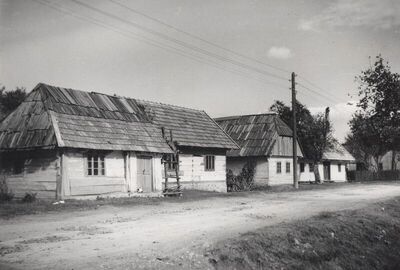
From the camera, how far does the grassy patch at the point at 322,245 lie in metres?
9.09

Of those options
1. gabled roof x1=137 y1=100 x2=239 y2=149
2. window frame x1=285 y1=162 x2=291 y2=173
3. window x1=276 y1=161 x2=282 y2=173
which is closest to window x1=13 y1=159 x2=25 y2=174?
gabled roof x1=137 y1=100 x2=239 y2=149

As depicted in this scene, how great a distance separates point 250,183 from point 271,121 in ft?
23.4

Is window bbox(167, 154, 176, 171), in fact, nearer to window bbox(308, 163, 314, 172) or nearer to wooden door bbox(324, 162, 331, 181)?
window bbox(308, 163, 314, 172)

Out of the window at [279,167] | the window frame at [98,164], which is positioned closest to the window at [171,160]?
the window frame at [98,164]

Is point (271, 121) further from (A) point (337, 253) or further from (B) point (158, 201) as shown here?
(A) point (337, 253)

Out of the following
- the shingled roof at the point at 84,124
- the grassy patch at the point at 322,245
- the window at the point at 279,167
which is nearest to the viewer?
the grassy patch at the point at 322,245

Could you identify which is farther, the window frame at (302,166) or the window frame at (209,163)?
the window frame at (302,166)

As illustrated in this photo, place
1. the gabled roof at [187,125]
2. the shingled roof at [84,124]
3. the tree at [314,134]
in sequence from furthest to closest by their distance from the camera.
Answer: the tree at [314,134] → the gabled roof at [187,125] → the shingled roof at [84,124]

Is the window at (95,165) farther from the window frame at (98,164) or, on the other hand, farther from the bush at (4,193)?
the bush at (4,193)

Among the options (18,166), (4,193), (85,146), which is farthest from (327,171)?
(4,193)

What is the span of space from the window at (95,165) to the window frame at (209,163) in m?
9.46

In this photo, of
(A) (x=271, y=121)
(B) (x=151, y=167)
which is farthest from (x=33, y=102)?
(A) (x=271, y=121)

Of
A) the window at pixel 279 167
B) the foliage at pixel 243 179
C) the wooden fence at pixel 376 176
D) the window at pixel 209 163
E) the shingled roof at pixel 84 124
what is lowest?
the wooden fence at pixel 376 176

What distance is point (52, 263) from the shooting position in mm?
7156
